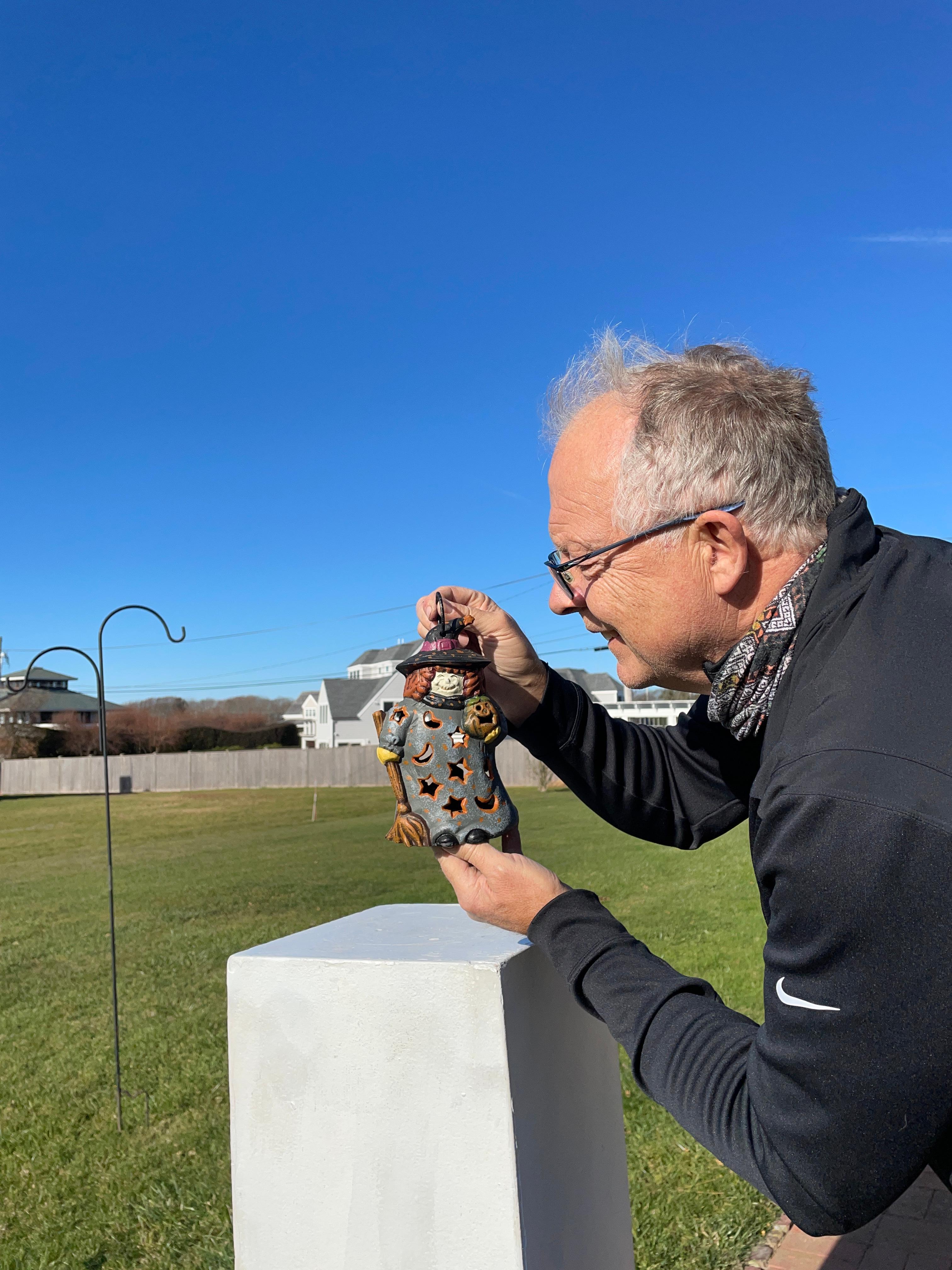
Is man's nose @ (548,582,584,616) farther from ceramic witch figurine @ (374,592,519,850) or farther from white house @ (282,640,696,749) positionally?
white house @ (282,640,696,749)

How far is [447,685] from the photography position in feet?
6.69

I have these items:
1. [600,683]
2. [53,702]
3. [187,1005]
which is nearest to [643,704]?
[600,683]

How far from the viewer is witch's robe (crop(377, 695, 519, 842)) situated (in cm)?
197

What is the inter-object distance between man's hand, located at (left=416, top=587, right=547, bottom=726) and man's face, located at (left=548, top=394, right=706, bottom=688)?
43cm

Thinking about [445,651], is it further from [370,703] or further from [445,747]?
[370,703]

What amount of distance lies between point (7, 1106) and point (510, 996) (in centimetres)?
436

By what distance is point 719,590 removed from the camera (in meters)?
1.59

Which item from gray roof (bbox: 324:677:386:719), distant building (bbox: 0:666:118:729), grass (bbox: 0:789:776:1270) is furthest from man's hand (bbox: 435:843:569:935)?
gray roof (bbox: 324:677:386:719)

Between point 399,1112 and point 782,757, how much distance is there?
111 cm

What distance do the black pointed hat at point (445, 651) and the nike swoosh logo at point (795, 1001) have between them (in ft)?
3.25

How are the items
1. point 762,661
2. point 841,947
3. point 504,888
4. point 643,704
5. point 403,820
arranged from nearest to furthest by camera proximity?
point 841,947 → point 762,661 → point 504,888 → point 403,820 → point 643,704

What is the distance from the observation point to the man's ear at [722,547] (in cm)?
154

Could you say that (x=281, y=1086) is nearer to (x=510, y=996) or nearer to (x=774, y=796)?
(x=510, y=996)

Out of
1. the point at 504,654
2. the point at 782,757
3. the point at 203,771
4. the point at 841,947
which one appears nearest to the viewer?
the point at 841,947
